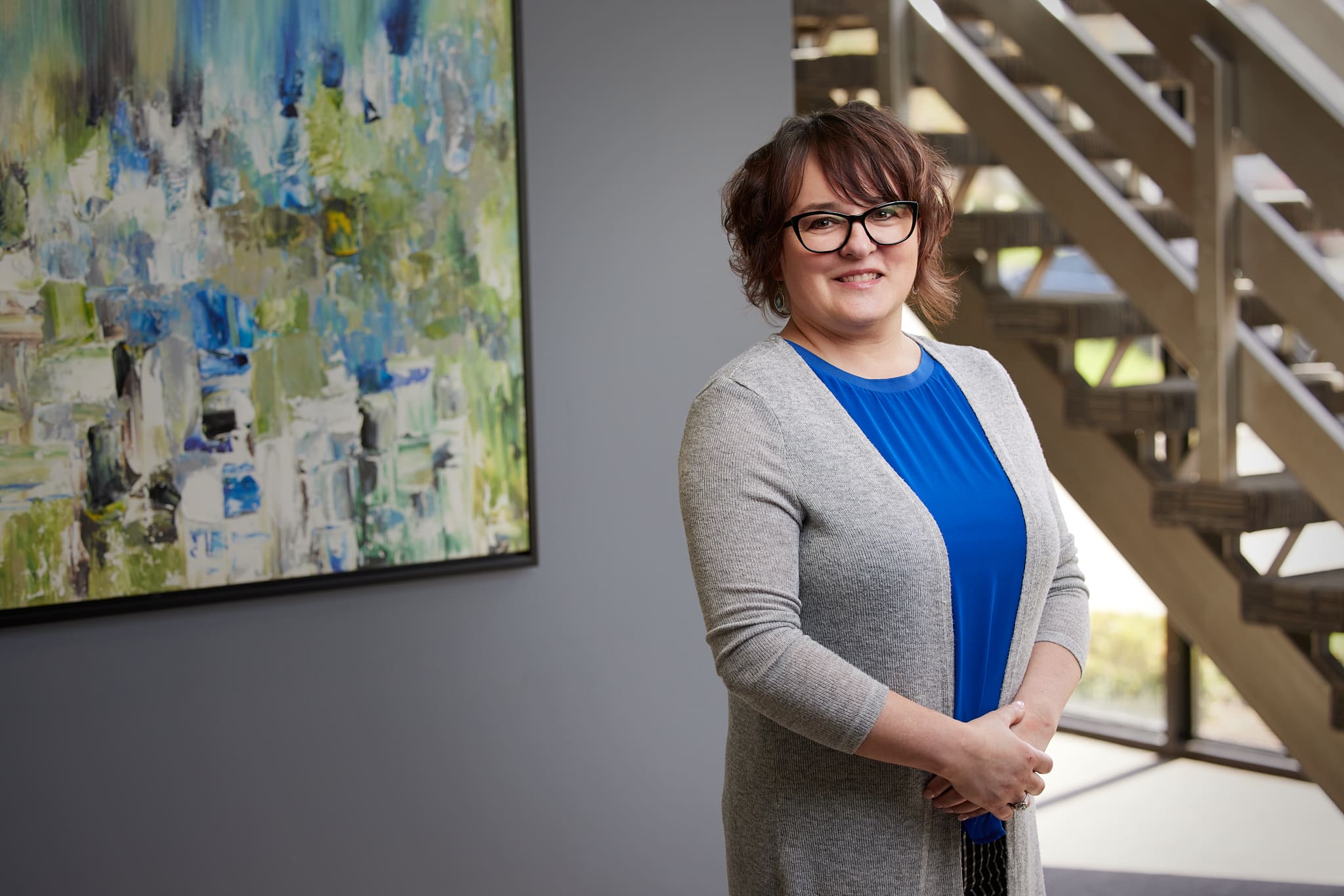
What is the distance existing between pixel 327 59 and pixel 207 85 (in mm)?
232

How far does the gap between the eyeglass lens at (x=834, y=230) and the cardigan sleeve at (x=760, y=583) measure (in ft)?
0.68

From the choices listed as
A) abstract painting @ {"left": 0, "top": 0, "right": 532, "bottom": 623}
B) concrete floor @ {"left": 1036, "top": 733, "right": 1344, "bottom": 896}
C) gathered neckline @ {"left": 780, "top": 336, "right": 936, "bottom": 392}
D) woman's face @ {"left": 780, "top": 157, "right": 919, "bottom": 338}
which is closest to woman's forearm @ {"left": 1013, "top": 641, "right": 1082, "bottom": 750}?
gathered neckline @ {"left": 780, "top": 336, "right": 936, "bottom": 392}

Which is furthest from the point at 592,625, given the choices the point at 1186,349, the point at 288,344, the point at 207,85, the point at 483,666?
the point at 1186,349

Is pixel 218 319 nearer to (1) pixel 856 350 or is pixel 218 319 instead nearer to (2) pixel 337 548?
(2) pixel 337 548

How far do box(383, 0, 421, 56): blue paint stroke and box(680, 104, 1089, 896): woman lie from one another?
3.61ft

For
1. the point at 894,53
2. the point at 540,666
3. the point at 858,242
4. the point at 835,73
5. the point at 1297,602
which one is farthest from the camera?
the point at 835,73

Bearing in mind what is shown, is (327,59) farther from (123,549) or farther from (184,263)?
(123,549)

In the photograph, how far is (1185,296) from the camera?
328 cm

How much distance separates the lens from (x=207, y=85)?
2215 millimetres

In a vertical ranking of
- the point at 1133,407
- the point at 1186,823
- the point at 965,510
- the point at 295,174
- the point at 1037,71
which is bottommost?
the point at 1186,823

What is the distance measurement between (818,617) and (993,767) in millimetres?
253

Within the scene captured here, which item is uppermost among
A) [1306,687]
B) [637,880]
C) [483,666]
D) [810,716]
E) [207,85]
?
[207,85]

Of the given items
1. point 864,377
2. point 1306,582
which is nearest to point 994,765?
point 864,377

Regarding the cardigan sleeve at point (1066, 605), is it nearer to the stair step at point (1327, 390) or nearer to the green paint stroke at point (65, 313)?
the green paint stroke at point (65, 313)
